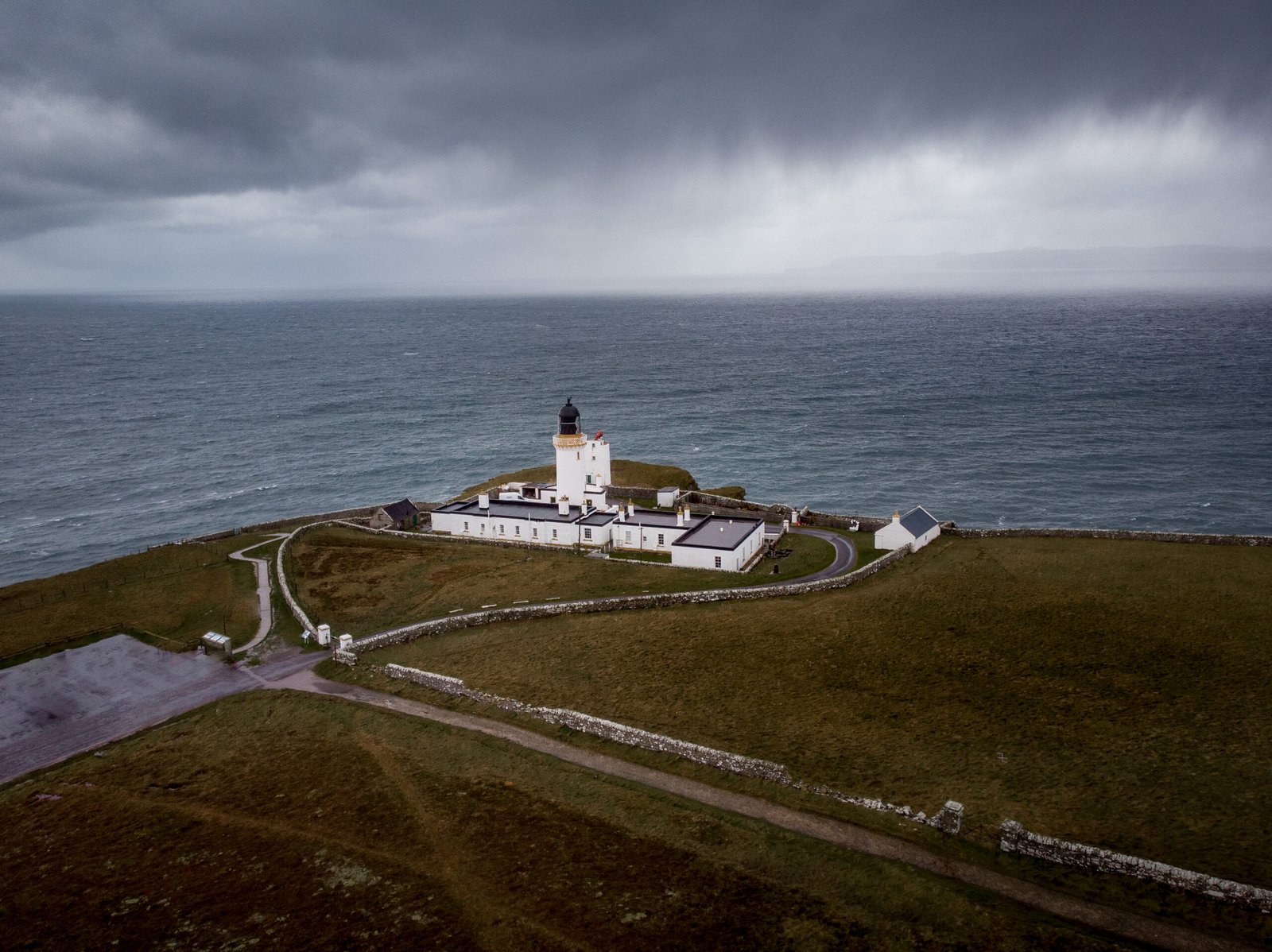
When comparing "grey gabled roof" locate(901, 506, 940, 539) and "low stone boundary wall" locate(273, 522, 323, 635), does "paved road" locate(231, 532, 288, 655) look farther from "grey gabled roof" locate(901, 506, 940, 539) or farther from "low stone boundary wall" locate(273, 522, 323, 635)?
"grey gabled roof" locate(901, 506, 940, 539)

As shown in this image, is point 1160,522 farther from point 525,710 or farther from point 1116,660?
point 525,710

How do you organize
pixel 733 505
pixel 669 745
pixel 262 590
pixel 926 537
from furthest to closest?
pixel 733 505 < pixel 926 537 < pixel 262 590 < pixel 669 745

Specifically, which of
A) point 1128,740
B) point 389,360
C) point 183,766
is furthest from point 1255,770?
point 389,360

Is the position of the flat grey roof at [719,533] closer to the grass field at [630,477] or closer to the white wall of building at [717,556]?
the white wall of building at [717,556]

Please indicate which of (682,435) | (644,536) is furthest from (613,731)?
(682,435)

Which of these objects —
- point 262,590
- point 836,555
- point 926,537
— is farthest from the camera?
point 926,537

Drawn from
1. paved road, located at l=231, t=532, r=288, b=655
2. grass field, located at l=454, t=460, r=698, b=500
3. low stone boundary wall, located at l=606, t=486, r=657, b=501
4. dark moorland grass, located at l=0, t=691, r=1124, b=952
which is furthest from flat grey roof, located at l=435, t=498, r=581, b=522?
dark moorland grass, located at l=0, t=691, r=1124, b=952

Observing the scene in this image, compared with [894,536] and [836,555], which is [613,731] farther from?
[894,536]
